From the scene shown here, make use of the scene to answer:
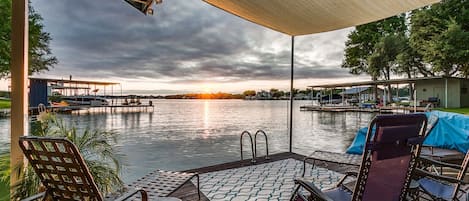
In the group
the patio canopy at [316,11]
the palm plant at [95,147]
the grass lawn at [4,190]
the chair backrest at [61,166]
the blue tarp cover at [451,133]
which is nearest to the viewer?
the chair backrest at [61,166]

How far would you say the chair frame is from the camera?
168cm

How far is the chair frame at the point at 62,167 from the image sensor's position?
5.51ft

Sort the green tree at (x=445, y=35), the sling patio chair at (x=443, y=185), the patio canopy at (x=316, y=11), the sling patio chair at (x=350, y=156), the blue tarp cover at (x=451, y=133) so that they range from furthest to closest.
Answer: the green tree at (x=445, y=35) → the blue tarp cover at (x=451, y=133) → the patio canopy at (x=316, y=11) → the sling patio chair at (x=350, y=156) → the sling patio chair at (x=443, y=185)

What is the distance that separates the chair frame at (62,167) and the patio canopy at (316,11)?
311cm

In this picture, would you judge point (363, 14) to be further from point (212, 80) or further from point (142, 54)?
point (212, 80)

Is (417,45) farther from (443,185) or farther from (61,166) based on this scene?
(61,166)

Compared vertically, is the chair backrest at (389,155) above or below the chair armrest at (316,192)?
above

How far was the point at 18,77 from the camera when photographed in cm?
243

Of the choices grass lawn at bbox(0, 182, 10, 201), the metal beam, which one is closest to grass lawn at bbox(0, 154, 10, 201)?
grass lawn at bbox(0, 182, 10, 201)

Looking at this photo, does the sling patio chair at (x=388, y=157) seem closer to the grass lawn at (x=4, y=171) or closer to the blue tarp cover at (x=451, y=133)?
the grass lawn at (x=4, y=171)

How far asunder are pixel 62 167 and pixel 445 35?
75.7 feet

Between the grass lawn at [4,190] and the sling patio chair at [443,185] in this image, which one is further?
the grass lawn at [4,190]

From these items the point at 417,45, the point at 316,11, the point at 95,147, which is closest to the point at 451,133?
the point at 316,11

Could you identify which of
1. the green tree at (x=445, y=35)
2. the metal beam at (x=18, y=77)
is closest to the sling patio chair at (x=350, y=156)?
the metal beam at (x=18, y=77)
